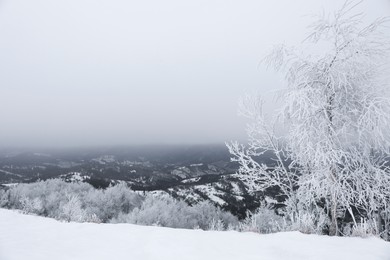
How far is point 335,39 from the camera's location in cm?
721

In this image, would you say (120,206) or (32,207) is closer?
(32,207)

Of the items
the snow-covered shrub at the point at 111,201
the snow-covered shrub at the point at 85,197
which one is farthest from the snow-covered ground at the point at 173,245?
the snow-covered shrub at the point at 111,201

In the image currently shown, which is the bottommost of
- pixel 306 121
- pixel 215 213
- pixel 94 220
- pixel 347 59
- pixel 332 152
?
pixel 215 213

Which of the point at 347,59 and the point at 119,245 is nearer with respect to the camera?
the point at 119,245

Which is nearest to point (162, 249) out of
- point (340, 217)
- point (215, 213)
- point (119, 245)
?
point (119, 245)

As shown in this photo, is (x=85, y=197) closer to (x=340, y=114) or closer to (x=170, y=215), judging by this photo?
(x=170, y=215)

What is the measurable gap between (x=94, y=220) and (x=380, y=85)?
29.1 feet

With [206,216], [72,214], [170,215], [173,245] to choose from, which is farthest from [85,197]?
[173,245]

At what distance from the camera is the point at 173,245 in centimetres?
529

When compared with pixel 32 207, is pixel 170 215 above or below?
below

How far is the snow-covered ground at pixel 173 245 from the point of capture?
470 centimetres

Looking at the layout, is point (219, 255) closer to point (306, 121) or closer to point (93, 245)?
point (93, 245)

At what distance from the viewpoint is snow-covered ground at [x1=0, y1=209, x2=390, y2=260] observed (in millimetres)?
4695

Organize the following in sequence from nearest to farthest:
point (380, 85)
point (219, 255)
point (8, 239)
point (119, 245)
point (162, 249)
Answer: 1. point (219, 255)
2. point (162, 249)
3. point (119, 245)
4. point (8, 239)
5. point (380, 85)
